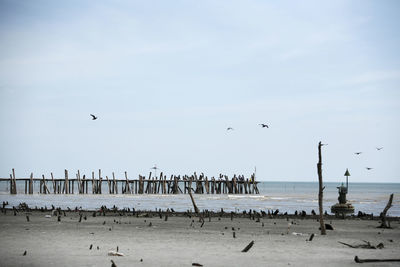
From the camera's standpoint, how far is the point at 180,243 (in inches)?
619

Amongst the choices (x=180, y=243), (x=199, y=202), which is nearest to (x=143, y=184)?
(x=199, y=202)

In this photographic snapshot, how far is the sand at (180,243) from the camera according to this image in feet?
40.2

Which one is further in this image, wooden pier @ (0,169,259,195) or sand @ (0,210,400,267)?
wooden pier @ (0,169,259,195)

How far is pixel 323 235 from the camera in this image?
18578 millimetres

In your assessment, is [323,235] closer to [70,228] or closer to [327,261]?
[327,261]

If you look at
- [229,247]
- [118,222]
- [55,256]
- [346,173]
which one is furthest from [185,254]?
[346,173]

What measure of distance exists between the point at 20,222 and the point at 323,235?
11.5m

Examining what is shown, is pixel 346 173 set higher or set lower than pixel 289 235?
higher

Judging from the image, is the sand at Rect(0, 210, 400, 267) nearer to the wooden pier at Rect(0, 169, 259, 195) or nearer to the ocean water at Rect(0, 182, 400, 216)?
the ocean water at Rect(0, 182, 400, 216)

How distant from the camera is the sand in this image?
1227cm

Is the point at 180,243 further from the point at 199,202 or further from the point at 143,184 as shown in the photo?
the point at 143,184

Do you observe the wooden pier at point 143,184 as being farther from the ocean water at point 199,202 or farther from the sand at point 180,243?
the sand at point 180,243

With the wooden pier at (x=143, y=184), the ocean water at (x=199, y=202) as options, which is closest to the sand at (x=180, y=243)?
the ocean water at (x=199, y=202)

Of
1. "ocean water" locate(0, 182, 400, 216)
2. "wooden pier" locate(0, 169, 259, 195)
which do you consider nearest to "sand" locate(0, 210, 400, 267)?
"ocean water" locate(0, 182, 400, 216)
